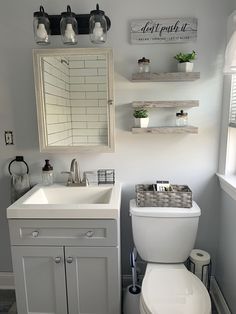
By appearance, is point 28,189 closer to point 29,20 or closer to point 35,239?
point 35,239

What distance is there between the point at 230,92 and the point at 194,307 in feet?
4.26

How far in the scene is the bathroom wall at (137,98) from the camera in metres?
1.61

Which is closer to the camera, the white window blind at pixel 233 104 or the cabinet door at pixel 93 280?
the cabinet door at pixel 93 280

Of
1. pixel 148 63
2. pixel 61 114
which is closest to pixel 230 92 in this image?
pixel 148 63

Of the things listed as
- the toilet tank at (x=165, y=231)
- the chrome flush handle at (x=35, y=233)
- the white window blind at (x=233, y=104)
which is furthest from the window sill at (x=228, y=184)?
the chrome flush handle at (x=35, y=233)

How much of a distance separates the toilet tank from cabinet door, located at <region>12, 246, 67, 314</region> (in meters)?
0.53

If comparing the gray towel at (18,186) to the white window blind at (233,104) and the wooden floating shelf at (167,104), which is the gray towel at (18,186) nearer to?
the wooden floating shelf at (167,104)

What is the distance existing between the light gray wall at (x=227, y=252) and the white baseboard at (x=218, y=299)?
0.04 m

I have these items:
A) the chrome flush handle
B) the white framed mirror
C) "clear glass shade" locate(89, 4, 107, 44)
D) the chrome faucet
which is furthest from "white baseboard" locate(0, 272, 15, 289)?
"clear glass shade" locate(89, 4, 107, 44)

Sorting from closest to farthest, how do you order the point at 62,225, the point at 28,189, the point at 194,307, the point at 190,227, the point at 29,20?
the point at 194,307, the point at 62,225, the point at 190,227, the point at 29,20, the point at 28,189

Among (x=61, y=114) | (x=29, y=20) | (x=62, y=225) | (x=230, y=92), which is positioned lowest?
(x=62, y=225)

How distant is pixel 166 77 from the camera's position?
5.13 feet

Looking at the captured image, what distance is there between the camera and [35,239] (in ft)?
4.60

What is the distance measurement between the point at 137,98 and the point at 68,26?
641mm
